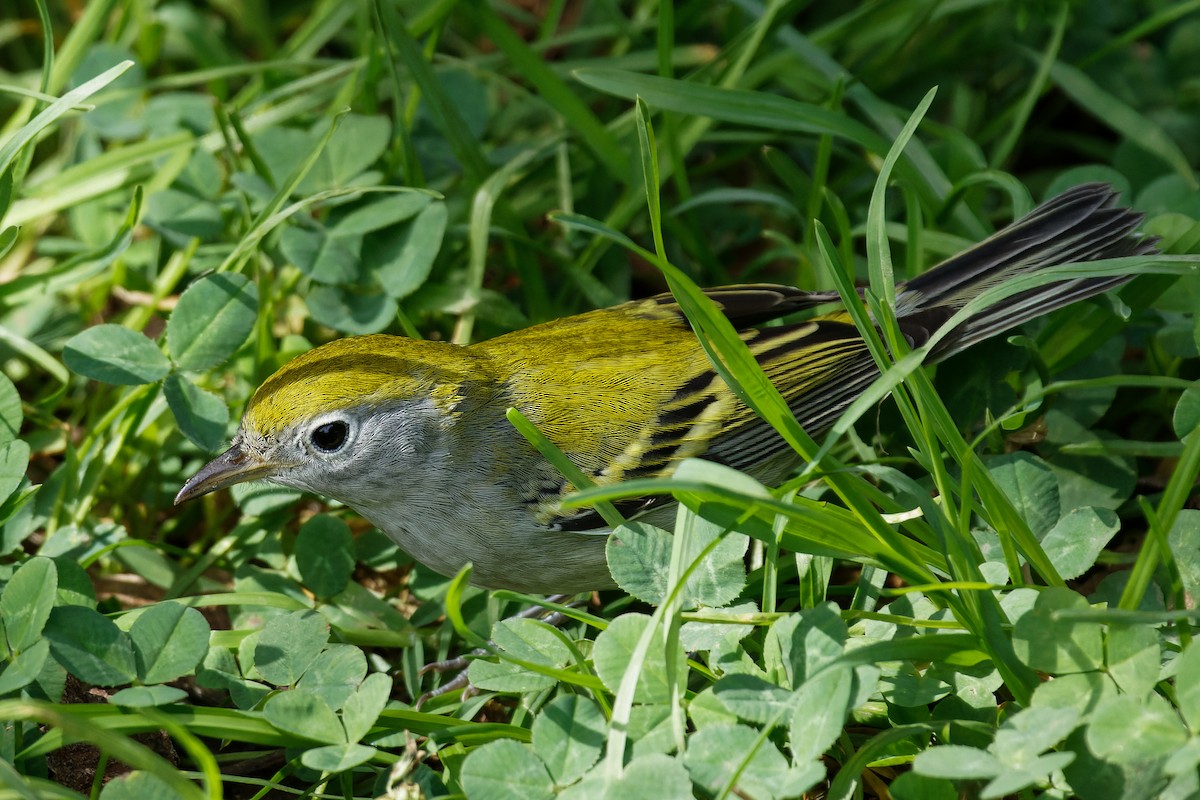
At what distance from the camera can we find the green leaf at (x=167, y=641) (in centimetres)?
281

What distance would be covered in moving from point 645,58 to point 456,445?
7.36 feet

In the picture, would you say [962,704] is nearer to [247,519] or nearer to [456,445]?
[456,445]

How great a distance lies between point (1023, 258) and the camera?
12.9ft

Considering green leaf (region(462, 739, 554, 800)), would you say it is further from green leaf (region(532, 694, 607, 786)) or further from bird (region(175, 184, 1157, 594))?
bird (region(175, 184, 1157, 594))

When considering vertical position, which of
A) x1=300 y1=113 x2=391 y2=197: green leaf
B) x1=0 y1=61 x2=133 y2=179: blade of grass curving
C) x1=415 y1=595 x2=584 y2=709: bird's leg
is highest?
x1=0 y1=61 x2=133 y2=179: blade of grass curving

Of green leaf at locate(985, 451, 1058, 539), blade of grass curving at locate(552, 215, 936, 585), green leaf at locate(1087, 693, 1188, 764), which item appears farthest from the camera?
green leaf at locate(985, 451, 1058, 539)

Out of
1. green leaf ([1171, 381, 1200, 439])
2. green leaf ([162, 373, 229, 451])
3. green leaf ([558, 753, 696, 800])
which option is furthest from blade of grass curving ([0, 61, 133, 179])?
green leaf ([1171, 381, 1200, 439])

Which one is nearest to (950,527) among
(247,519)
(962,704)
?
(962,704)

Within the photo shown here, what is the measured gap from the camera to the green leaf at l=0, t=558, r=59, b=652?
2.75 metres

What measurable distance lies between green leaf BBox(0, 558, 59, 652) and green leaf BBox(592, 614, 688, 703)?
4.29 ft

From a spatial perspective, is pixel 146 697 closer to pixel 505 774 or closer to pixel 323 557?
pixel 505 774

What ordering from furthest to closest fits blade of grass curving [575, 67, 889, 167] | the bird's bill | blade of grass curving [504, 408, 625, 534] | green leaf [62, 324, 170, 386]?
1. blade of grass curving [575, 67, 889, 167]
2. green leaf [62, 324, 170, 386]
3. the bird's bill
4. blade of grass curving [504, 408, 625, 534]

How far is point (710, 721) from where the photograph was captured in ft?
8.62

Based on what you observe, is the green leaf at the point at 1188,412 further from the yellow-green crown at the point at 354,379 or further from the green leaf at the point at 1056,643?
the yellow-green crown at the point at 354,379
